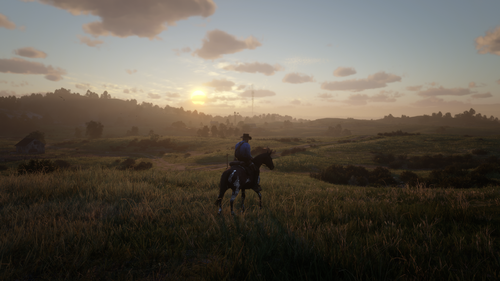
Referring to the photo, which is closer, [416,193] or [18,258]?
[18,258]

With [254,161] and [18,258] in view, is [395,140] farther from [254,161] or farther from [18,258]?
[18,258]

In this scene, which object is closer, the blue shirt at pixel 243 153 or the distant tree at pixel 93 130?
the blue shirt at pixel 243 153

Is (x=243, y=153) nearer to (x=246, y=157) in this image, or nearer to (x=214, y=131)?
→ (x=246, y=157)

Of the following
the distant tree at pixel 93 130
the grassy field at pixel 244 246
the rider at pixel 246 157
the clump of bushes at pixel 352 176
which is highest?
the distant tree at pixel 93 130

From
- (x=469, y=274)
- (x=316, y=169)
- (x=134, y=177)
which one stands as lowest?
(x=316, y=169)

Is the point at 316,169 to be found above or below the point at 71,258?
below

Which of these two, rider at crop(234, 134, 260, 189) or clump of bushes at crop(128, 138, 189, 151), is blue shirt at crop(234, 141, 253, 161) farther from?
clump of bushes at crop(128, 138, 189, 151)

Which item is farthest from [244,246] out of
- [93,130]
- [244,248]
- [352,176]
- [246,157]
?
[93,130]

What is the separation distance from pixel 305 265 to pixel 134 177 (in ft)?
35.6

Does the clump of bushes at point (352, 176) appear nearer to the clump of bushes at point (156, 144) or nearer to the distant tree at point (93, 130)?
the clump of bushes at point (156, 144)

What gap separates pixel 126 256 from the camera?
3273 mm

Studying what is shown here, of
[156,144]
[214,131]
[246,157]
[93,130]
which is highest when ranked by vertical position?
[93,130]

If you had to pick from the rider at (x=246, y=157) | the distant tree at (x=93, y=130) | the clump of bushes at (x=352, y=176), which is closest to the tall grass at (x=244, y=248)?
the rider at (x=246, y=157)

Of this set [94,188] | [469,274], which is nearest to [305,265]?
[469,274]
